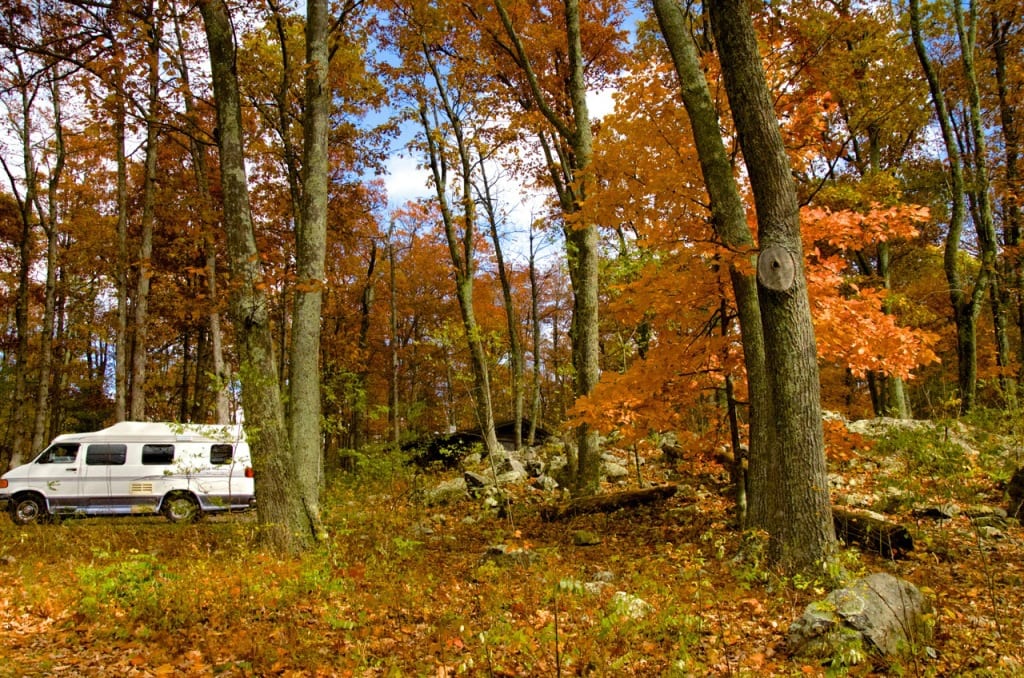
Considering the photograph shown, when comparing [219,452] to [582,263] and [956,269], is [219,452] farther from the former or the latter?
[956,269]

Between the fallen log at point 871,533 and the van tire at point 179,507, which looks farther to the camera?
the van tire at point 179,507

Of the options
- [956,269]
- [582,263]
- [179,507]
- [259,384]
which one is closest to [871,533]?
[582,263]

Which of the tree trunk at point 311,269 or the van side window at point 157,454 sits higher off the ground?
the tree trunk at point 311,269

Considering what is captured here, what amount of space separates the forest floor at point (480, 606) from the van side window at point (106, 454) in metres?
5.71

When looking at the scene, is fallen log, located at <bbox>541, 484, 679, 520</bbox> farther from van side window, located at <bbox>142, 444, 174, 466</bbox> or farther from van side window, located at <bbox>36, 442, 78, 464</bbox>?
van side window, located at <bbox>36, 442, 78, 464</bbox>

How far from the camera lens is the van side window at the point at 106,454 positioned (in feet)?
40.7

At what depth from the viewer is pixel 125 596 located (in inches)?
181

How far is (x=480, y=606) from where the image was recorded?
476 centimetres

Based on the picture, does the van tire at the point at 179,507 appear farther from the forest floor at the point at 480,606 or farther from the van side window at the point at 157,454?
the forest floor at the point at 480,606

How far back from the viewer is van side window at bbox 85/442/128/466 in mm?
12391

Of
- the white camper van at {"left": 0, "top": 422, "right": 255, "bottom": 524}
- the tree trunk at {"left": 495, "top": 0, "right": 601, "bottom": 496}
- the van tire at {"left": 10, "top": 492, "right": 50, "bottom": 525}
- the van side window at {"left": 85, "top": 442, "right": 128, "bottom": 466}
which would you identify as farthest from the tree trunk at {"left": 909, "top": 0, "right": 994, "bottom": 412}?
the van tire at {"left": 10, "top": 492, "right": 50, "bottom": 525}

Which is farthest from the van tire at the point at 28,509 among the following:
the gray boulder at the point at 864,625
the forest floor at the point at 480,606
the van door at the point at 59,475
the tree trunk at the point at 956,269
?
the tree trunk at the point at 956,269

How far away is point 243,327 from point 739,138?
555 centimetres

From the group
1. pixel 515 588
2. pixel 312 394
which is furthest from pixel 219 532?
pixel 515 588
